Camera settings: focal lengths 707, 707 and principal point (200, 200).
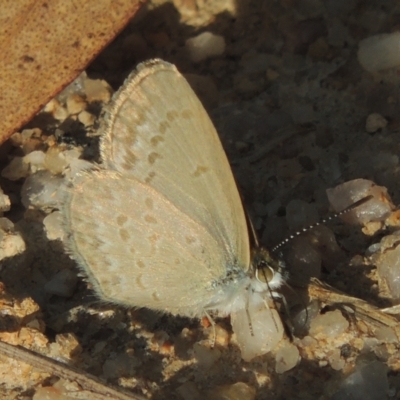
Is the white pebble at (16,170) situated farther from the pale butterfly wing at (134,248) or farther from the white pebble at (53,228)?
the pale butterfly wing at (134,248)

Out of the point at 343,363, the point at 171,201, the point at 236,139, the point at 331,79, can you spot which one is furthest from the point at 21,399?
the point at 331,79

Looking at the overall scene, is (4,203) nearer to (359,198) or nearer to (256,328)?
(256,328)

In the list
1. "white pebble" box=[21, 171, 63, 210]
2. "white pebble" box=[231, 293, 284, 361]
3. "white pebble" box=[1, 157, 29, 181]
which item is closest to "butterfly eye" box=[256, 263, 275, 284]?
"white pebble" box=[231, 293, 284, 361]

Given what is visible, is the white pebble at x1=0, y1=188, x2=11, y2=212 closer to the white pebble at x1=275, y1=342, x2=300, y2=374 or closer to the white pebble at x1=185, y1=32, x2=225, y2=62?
the white pebble at x1=185, y1=32, x2=225, y2=62

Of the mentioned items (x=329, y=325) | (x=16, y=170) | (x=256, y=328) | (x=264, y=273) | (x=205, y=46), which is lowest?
(x=329, y=325)

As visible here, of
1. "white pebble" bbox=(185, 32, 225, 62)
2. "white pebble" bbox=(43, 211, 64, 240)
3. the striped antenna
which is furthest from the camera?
"white pebble" bbox=(185, 32, 225, 62)

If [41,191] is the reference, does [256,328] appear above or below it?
below

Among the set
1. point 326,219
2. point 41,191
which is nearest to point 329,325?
point 326,219
